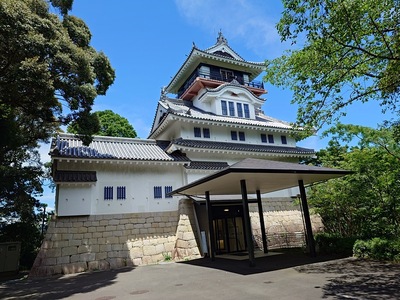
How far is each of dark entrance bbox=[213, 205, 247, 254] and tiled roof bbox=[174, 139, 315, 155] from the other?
4.43m

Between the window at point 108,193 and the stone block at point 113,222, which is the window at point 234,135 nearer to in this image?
the window at point 108,193

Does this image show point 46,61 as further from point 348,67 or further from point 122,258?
point 348,67

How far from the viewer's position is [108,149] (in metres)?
17.5

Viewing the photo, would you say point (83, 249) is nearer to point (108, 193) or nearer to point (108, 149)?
point (108, 193)

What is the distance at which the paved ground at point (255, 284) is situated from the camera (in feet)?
20.4

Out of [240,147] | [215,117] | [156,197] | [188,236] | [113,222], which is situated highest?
[215,117]

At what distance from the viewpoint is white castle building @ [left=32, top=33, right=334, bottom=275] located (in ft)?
46.8

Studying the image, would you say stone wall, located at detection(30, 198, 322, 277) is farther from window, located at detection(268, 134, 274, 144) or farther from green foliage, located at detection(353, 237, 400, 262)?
window, located at detection(268, 134, 274, 144)

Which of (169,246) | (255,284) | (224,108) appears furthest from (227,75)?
(255,284)

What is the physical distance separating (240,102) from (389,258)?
17.2m

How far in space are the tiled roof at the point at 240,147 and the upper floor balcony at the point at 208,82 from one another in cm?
754

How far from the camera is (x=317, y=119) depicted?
9.58 metres

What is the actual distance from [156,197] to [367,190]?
38.5 feet

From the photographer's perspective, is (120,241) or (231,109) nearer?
(120,241)
